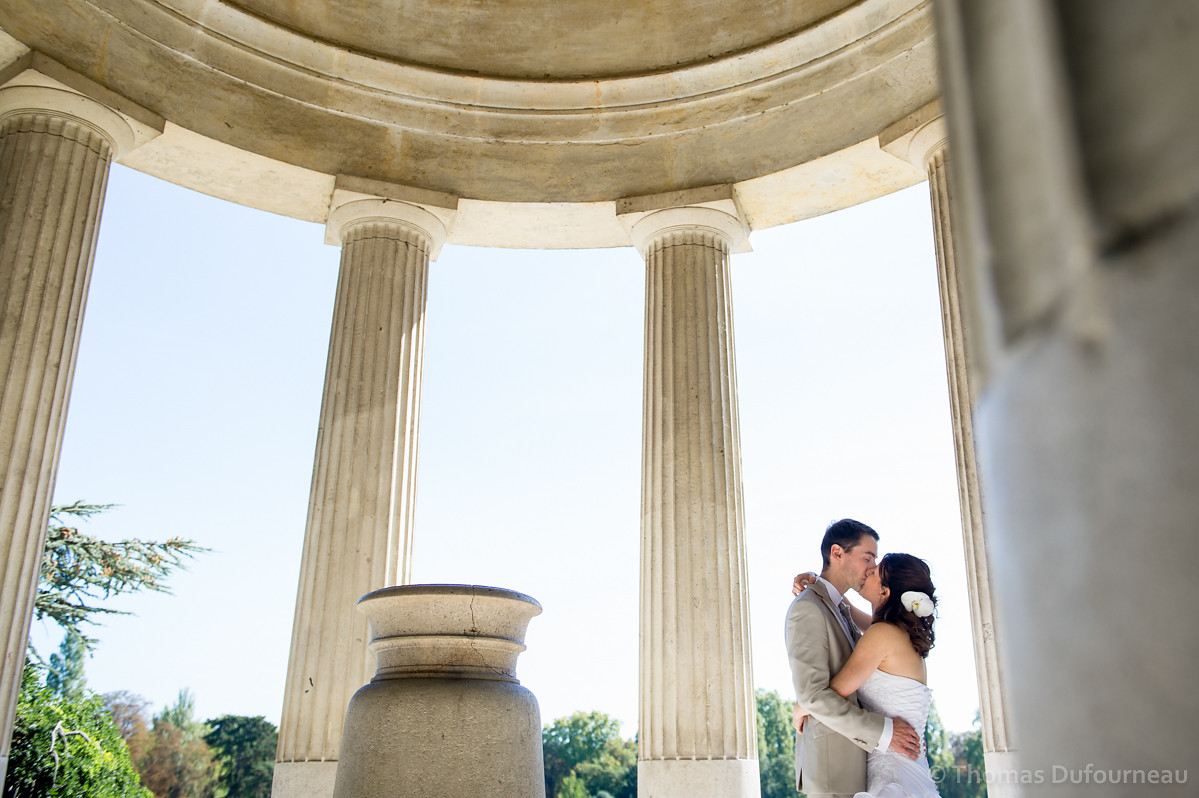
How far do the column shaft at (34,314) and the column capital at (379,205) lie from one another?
1078 inches

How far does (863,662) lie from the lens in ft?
170

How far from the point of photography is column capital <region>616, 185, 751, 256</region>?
434ft

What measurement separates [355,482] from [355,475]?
2.64 ft

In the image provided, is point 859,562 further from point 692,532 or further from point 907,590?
point 692,532

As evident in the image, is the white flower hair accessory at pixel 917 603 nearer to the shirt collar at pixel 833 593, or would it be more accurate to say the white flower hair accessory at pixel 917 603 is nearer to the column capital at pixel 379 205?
the shirt collar at pixel 833 593

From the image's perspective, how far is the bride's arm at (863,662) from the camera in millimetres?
51656

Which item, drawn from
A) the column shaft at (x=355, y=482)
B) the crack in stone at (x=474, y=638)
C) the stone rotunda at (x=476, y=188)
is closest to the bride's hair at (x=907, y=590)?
the crack in stone at (x=474, y=638)

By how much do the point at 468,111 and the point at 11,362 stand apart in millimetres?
64960

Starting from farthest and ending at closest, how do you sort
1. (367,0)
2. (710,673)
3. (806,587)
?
(367,0)
(710,673)
(806,587)

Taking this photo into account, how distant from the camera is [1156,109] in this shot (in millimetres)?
6418

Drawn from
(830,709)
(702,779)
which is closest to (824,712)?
(830,709)

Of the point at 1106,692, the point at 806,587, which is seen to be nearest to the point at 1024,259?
the point at 1106,692

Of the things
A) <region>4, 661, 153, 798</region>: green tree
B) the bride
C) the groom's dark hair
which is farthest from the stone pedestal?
<region>4, 661, 153, 798</region>: green tree

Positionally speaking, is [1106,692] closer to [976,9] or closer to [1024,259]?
[1024,259]
